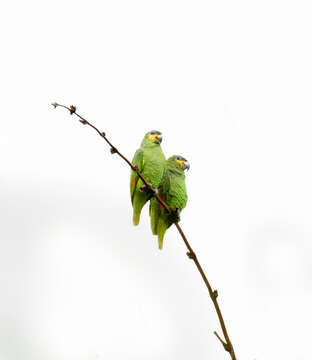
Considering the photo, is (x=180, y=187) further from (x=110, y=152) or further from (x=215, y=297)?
(x=215, y=297)

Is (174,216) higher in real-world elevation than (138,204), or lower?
lower

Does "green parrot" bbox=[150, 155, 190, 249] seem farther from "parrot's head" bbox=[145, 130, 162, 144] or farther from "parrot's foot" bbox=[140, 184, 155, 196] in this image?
"parrot's foot" bbox=[140, 184, 155, 196]

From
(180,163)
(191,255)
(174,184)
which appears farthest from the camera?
(180,163)

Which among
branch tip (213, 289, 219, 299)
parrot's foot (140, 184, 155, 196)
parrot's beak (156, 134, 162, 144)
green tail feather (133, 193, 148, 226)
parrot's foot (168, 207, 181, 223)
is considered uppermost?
parrot's beak (156, 134, 162, 144)

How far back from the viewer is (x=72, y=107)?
3131 mm

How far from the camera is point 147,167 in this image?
20.1 feet

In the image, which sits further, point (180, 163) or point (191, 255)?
point (180, 163)

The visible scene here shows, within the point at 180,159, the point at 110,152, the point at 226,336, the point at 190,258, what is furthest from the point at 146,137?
the point at 226,336

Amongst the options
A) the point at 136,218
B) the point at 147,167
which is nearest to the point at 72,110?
the point at 136,218

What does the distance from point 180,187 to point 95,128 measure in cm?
345

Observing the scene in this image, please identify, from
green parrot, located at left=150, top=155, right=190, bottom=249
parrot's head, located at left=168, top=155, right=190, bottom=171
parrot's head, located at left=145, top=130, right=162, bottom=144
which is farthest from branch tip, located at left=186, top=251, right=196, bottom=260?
parrot's head, located at left=145, top=130, right=162, bottom=144

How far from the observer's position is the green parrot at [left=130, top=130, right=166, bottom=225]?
542 cm

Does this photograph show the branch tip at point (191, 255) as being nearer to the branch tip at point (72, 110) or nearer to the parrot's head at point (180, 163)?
the branch tip at point (72, 110)

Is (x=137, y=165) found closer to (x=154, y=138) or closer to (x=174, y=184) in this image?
(x=174, y=184)
